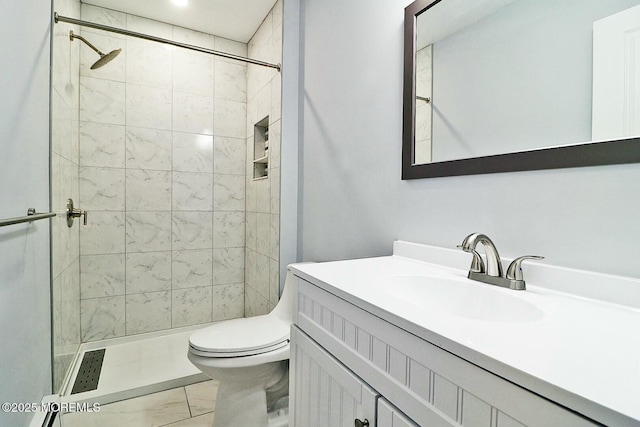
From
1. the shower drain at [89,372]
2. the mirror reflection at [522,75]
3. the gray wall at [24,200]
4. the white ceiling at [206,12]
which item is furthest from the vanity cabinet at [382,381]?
the white ceiling at [206,12]

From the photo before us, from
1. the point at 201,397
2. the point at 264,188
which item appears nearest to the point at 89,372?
the point at 201,397

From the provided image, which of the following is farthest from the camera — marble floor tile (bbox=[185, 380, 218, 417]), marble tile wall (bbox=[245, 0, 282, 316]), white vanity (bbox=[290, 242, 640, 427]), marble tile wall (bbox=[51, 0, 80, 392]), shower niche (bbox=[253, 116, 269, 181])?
shower niche (bbox=[253, 116, 269, 181])

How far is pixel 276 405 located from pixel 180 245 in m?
1.58

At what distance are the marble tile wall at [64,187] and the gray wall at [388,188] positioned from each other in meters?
1.30

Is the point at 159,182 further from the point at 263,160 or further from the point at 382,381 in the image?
the point at 382,381

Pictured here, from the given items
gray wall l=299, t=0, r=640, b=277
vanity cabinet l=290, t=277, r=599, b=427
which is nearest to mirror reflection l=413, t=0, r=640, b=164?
gray wall l=299, t=0, r=640, b=277

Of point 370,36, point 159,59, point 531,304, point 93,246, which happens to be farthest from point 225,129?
point 531,304

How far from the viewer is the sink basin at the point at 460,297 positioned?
72cm

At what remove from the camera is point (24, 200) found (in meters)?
1.04

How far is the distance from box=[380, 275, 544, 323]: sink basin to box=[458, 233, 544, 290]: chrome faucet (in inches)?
1.0

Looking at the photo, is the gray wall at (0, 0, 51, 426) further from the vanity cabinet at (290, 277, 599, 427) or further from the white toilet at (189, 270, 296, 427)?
the vanity cabinet at (290, 277, 599, 427)

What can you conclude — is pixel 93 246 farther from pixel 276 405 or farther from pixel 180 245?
pixel 276 405

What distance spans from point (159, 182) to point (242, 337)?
1.67m

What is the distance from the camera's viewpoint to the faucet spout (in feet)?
2.65
